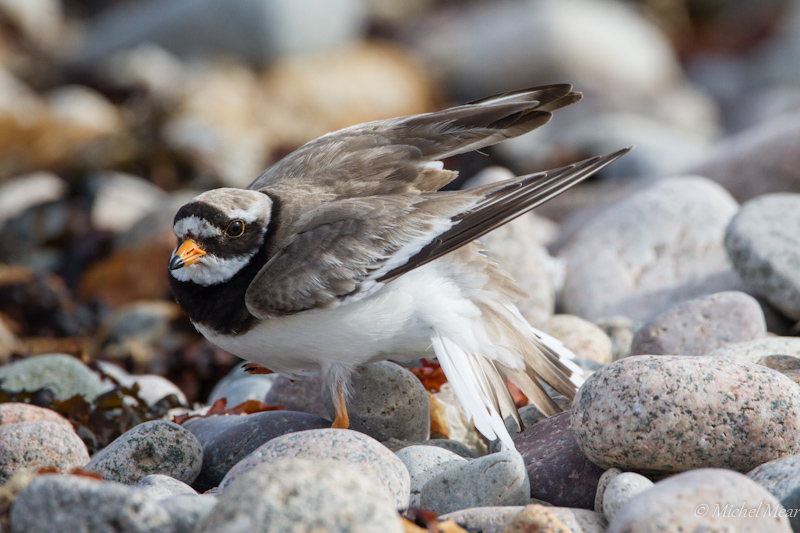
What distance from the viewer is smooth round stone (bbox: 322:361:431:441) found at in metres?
4.02

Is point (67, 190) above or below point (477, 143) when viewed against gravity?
below

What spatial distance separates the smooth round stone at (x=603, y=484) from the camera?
3.21m

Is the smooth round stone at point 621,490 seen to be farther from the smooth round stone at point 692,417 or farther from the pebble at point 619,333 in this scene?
the pebble at point 619,333

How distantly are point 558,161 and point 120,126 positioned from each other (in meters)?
6.50

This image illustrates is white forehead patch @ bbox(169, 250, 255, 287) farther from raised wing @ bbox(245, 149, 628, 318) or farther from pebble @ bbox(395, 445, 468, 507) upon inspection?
pebble @ bbox(395, 445, 468, 507)

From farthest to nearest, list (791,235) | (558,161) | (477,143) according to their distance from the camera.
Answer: (558,161) → (791,235) → (477,143)

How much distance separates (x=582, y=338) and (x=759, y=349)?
1066 mm


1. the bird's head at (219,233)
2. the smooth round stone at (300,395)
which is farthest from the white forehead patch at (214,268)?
the smooth round stone at (300,395)

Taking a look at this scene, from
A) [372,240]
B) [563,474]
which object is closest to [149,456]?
[372,240]

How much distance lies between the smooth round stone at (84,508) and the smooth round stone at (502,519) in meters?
1.07

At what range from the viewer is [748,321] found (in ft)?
14.6

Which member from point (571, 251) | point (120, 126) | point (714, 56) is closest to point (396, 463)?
point (571, 251)

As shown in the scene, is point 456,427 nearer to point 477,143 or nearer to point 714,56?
point 477,143

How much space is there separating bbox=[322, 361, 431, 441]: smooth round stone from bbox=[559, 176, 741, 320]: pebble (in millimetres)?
2177
